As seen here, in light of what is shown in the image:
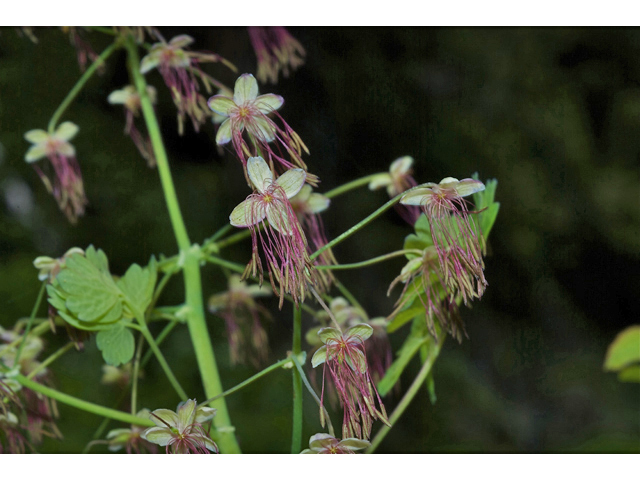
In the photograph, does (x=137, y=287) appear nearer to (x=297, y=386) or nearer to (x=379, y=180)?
(x=297, y=386)

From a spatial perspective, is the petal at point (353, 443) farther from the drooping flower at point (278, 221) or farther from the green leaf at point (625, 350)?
the green leaf at point (625, 350)

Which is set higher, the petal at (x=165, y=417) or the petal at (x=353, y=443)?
the petal at (x=165, y=417)

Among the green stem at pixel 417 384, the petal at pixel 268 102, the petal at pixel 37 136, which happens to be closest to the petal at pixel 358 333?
the green stem at pixel 417 384

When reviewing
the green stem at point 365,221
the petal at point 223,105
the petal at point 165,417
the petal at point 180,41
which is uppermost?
the petal at point 180,41

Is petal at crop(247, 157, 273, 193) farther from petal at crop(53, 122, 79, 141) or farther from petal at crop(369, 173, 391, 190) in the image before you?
petal at crop(53, 122, 79, 141)

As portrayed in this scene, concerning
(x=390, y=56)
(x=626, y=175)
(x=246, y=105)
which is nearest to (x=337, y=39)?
(x=390, y=56)

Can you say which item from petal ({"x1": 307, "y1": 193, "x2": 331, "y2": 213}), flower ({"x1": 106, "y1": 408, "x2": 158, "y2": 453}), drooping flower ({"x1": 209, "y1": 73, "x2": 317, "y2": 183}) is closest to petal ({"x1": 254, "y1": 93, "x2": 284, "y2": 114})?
drooping flower ({"x1": 209, "y1": 73, "x2": 317, "y2": 183})

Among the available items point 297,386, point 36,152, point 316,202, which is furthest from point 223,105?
point 36,152
